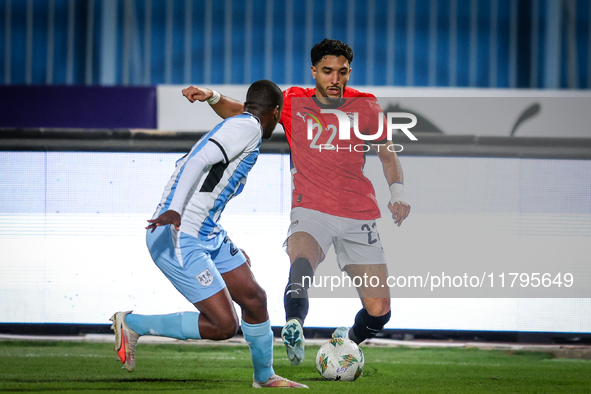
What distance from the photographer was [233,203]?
5438mm

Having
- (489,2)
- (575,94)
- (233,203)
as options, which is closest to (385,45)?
(489,2)

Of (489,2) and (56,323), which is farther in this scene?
(489,2)

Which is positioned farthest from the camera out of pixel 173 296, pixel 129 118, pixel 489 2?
pixel 489 2

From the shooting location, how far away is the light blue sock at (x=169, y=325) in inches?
137

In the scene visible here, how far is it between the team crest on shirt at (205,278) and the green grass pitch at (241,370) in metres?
0.59

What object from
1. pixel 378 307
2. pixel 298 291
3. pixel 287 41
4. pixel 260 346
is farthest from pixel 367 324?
pixel 287 41

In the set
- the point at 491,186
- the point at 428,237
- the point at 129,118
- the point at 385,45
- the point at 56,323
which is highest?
the point at 385,45

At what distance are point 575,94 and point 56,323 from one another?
466cm

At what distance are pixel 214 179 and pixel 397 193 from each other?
4.76 ft

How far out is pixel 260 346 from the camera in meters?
3.62

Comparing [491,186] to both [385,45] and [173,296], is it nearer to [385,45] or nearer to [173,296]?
[385,45]

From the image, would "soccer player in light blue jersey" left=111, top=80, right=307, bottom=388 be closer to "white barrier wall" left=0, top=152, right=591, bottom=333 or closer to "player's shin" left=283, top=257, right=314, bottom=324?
"player's shin" left=283, top=257, right=314, bottom=324

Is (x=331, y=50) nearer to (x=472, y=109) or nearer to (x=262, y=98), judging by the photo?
(x=262, y=98)

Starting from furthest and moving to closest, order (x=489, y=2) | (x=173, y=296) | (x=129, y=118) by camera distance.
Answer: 1. (x=489, y=2)
2. (x=129, y=118)
3. (x=173, y=296)
